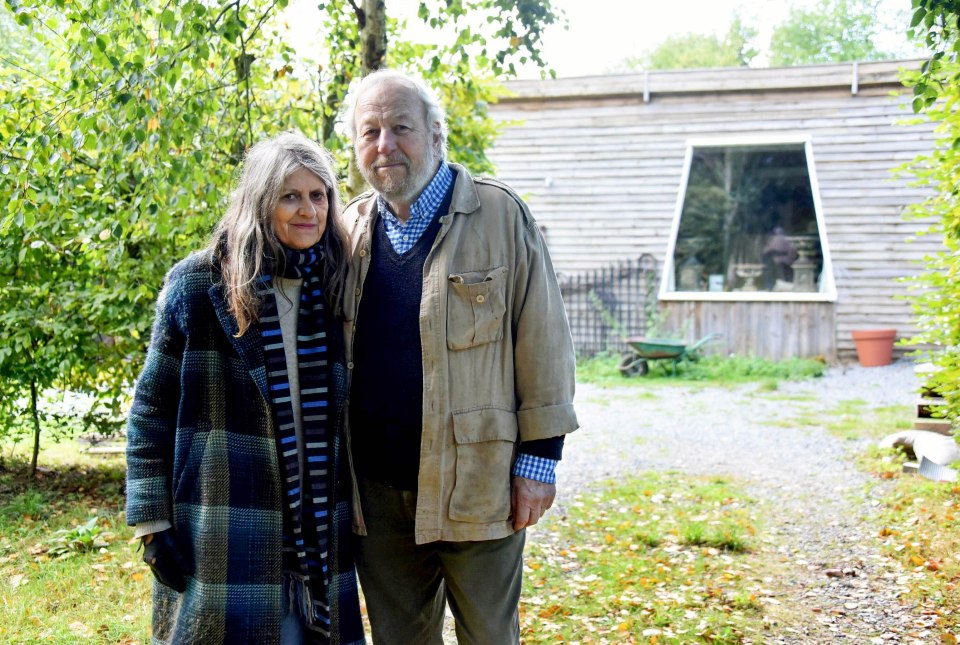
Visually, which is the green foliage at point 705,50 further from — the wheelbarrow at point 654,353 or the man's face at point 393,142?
the man's face at point 393,142

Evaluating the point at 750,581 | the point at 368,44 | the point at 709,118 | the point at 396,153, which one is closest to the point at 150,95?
the point at 368,44

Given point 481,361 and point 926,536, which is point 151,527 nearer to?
point 481,361

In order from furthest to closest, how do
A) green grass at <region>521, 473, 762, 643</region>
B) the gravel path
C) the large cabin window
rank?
the large cabin window, the gravel path, green grass at <region>521, 473, 762, 643</region>

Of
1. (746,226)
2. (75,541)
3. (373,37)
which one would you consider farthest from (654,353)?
(75,541)

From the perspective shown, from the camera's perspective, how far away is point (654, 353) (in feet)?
42.1

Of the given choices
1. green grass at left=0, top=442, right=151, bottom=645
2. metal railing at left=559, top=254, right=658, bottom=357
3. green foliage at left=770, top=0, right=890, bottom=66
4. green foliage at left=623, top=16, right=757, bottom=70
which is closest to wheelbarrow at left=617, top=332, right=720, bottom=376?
metal railing at left=559, top=254, right=658, bottom=357

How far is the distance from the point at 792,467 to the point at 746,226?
8082 mm

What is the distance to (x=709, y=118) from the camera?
14391 millimetres

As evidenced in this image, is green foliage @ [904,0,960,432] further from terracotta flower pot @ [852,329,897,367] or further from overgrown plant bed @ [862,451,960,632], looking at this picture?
terracotta flower pot @ [852,329,897,367]

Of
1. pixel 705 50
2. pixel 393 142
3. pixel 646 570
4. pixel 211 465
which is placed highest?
pixel 705 50

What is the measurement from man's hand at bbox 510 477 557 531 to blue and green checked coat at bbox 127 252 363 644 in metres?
0.69

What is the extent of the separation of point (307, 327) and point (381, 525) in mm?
663

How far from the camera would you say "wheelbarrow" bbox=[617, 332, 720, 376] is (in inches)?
503

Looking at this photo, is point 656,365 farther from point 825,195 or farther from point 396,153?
point 396,153
